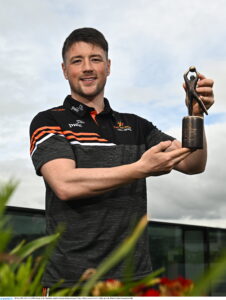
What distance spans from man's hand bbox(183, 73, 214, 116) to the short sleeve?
0.73 metres

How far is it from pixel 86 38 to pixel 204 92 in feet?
2.73

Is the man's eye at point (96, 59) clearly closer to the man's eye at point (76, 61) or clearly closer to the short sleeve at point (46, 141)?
the man's eye at point (76, 61)

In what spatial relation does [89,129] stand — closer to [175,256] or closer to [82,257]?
[82,257]

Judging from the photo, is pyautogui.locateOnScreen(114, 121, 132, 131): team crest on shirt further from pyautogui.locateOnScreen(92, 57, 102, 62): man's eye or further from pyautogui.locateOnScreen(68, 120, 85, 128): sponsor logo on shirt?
pyautogui.locateOnScreen(92, 57, 102, 62): man's eye

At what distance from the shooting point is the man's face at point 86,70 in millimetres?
2469

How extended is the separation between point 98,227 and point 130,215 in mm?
196

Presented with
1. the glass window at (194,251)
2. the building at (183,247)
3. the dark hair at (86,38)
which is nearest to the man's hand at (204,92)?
the dark hair at (86,38)

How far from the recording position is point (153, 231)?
544 centimetres

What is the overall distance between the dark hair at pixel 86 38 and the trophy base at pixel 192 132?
868mm

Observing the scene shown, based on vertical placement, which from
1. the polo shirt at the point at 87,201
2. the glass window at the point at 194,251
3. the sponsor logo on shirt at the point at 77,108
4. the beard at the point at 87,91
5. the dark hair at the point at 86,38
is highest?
the dark hair at the point at 86,38

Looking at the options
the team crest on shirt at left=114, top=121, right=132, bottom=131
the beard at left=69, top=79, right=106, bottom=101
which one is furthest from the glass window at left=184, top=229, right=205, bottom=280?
the beard at left=69, top=79, right=106, bottom=101

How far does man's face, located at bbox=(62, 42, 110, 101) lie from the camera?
247 cm

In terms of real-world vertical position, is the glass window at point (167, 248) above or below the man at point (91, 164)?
below

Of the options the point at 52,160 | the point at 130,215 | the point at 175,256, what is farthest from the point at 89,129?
the point at 175,256
